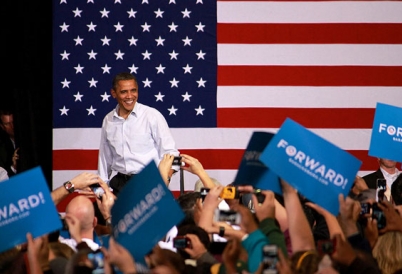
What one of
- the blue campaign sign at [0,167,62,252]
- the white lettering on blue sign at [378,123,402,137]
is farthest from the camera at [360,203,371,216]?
the white lettering on blue sign at [378,123,402,137]

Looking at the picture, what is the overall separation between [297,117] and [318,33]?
2.68 ft

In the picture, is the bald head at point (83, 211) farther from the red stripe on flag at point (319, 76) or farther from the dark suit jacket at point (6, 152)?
the red stripe on flag at point (319, 76)

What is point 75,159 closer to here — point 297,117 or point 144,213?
point 297,117

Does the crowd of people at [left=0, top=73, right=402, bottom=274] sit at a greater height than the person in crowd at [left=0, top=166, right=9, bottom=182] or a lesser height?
greater

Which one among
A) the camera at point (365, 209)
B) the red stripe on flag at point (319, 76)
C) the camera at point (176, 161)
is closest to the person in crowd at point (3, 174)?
the red stripe on flag at point (319, 76)

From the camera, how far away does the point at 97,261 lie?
3539 mm

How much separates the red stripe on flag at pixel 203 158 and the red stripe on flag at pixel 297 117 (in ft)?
0.87

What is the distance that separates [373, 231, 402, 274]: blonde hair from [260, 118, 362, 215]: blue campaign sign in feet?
0.93

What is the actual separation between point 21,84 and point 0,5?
734 mm

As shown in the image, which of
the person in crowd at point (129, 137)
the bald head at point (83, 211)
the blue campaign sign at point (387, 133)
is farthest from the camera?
the person in crowd at point (129, 137)

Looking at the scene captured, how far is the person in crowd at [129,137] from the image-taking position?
745 centimetres

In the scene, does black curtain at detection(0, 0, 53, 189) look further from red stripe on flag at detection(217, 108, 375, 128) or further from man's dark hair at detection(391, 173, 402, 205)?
man's dark hair at detection(391, 173, 402, 205)

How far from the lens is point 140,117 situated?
24.9ft

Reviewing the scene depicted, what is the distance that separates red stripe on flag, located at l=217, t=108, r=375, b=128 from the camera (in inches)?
333
